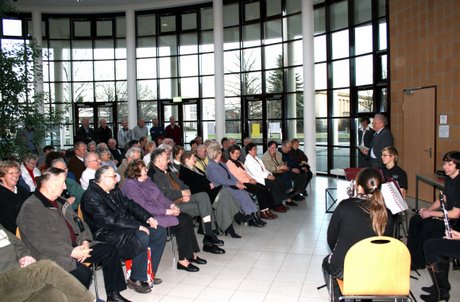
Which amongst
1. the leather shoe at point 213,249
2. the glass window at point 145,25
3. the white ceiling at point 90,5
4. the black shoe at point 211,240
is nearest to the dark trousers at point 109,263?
the leather shoe at point 213,249

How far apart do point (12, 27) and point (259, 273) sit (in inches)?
547

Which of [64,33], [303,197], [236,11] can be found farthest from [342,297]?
[64,33]

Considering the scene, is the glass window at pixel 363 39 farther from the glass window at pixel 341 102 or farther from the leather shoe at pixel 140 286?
the leather shoe at pixel 140 286

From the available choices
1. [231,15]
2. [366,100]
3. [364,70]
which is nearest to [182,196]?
[366,100]

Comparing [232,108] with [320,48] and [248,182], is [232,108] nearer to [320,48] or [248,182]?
Result: [320,48]

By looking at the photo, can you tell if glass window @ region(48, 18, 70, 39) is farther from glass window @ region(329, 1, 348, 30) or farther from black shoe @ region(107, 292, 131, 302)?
black shoe @ region(107, 292, 131, 302)

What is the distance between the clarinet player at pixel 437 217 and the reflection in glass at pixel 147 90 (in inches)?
460

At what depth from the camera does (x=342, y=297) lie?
3.04 metres

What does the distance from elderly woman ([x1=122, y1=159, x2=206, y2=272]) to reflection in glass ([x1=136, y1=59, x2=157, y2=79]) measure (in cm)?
1065

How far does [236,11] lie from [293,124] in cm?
421

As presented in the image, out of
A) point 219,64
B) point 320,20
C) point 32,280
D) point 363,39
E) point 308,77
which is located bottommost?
point 32,280

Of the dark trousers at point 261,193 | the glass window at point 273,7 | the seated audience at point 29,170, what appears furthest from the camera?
the glass window at point 273,7

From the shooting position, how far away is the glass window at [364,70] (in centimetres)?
1071

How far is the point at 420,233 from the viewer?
4777 mm
